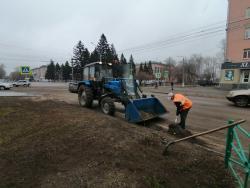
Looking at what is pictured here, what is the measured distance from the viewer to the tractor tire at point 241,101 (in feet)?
41.6

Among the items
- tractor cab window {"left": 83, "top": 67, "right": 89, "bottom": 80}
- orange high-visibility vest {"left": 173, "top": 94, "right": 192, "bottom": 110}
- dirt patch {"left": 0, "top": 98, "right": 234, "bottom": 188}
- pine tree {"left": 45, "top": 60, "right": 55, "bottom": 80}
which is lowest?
dirt patch {"left": 0, "top": 98, "right": 234, "bottom": 188}

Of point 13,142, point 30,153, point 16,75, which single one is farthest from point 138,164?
point 16,75

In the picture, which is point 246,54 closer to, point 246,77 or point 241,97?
point 246,77

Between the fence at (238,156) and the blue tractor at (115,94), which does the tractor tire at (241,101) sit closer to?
the blue tractor at (115,94)

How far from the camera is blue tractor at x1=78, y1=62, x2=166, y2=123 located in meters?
7.77

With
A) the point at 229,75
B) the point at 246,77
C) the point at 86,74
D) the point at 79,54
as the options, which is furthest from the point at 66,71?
the point at 86,74

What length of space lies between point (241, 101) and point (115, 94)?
8538 mm

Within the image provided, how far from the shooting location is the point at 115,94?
362 inches

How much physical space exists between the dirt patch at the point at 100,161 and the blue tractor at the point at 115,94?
1.94 meters

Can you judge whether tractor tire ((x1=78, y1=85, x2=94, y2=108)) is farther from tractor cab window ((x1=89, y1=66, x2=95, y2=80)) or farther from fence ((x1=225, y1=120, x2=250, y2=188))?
fence ((x1=225, y1=120, x2=250, y2=188))

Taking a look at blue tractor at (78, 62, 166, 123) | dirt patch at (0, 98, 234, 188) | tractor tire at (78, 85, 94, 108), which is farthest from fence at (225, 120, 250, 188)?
tractor tire at (78, 85, 94, 108)

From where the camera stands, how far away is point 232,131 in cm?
358

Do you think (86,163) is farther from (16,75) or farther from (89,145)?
(16,75)

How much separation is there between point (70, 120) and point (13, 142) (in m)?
1.97
